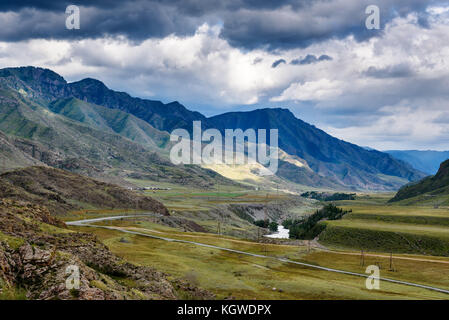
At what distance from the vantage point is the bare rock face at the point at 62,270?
137 ft

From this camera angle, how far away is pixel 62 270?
1731 inches

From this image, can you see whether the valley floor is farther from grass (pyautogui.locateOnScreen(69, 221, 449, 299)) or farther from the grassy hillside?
the grassy hillside

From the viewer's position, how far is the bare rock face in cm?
4169

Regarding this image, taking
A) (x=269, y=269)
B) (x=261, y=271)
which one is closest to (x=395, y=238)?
(x=269, y=269)

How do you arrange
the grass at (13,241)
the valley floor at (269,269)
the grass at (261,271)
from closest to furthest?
the grass at (13,241) < the grass at (261,271) < the valley floor at (269,269)

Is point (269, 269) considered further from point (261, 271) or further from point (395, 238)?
point (395, 238)

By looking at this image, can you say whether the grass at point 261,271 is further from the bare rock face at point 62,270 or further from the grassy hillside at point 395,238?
the grassy hillside at point 395,238

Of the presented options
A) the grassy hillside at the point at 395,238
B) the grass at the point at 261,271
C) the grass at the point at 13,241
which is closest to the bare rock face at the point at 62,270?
the grass at the point at 13,241

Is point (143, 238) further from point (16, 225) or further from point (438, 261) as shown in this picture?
point (438, 261)

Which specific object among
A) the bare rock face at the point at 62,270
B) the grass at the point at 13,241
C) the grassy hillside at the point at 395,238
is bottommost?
the grassy hillside at the point at 395,238

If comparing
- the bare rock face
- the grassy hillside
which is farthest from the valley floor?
the grassy hillside

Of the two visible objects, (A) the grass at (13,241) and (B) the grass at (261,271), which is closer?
(A) the grass at (13,241)

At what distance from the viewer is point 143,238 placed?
421ft
